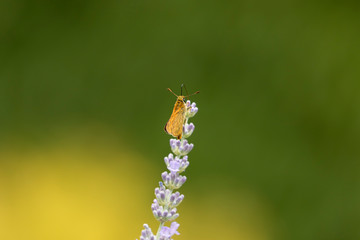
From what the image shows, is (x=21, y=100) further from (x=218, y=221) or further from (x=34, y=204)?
(x=218, y=221)

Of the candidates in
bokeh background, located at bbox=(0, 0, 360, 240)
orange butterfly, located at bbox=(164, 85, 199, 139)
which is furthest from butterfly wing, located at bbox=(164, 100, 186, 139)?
bokeh background, located at bbox=(0, 0, 360, 240)

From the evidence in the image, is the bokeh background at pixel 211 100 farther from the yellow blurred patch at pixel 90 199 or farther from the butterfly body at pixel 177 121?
the butterfly body at pixel 177 121

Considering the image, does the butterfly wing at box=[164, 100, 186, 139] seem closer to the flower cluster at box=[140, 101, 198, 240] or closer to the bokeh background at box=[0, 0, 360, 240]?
the flower cluster at box=[140, 101, 198, 240]

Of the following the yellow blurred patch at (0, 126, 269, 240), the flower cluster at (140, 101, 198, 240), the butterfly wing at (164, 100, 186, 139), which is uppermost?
the yellow blurred patch at (0, 126, 269, 240)

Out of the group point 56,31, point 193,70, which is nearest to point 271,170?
point 193,70

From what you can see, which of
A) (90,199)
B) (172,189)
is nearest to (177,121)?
(172,189)

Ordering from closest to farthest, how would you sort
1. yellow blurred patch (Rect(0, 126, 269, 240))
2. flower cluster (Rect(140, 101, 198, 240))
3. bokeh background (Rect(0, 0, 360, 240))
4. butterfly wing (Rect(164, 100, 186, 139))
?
flower cluster (Rect(140, 101, 198, 240))
butterfly wing (Rect(164, 100, 186, 139))
yellow blurred patch (Rect(0, 126, 269, 240))
bokeh background (Rect(0, 0, 360, 240))

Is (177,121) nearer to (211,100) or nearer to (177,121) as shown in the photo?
(177,121)

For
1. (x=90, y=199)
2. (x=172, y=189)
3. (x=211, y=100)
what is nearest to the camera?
(x=172, y=189)
